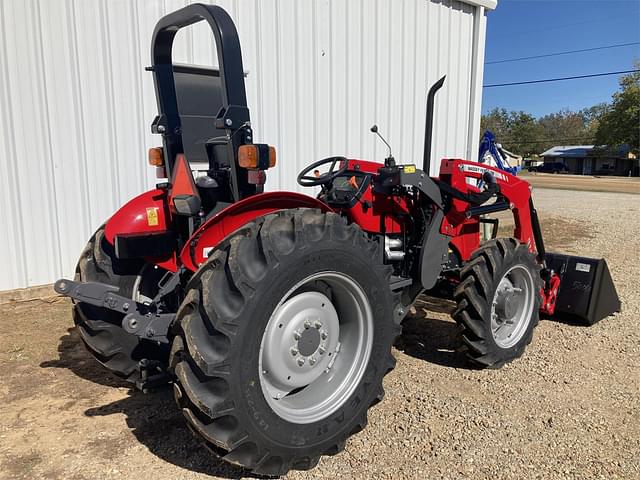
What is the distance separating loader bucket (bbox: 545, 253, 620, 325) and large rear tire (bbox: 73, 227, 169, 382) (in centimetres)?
368

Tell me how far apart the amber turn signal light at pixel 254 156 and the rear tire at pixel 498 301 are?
1886 mm

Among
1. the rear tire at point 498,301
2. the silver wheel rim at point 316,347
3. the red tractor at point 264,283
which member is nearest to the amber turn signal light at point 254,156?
the red tractor at point 264,283

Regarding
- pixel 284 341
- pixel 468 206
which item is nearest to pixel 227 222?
pixel 284 341

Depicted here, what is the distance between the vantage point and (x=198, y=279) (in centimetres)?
224

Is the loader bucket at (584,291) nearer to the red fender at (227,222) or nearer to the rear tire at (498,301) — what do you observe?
the rear tire at (498,301)

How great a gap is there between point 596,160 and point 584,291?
6723 centimetres

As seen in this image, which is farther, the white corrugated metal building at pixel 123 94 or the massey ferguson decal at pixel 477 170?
the white corrugated metal building at pixel 123 94

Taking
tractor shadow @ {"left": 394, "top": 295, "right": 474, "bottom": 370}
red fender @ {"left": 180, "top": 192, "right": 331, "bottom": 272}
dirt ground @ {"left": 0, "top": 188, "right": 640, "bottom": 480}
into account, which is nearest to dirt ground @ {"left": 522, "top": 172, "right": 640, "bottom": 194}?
tractor shadow @ {"left": 394, "top": 295, "right": 474, "bottom": 370}

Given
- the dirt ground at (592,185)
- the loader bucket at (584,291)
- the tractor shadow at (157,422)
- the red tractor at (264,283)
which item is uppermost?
the red tractor at (264,283)

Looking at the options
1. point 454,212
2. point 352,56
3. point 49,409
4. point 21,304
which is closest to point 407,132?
point 352,56

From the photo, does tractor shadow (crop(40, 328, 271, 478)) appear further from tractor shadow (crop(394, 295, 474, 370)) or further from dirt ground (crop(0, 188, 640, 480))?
tractor shadow (crop(394, 295, 474, 370))

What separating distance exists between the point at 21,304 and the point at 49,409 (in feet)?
8.08

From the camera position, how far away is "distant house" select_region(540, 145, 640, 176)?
187 ft

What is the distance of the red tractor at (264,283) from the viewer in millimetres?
2178
